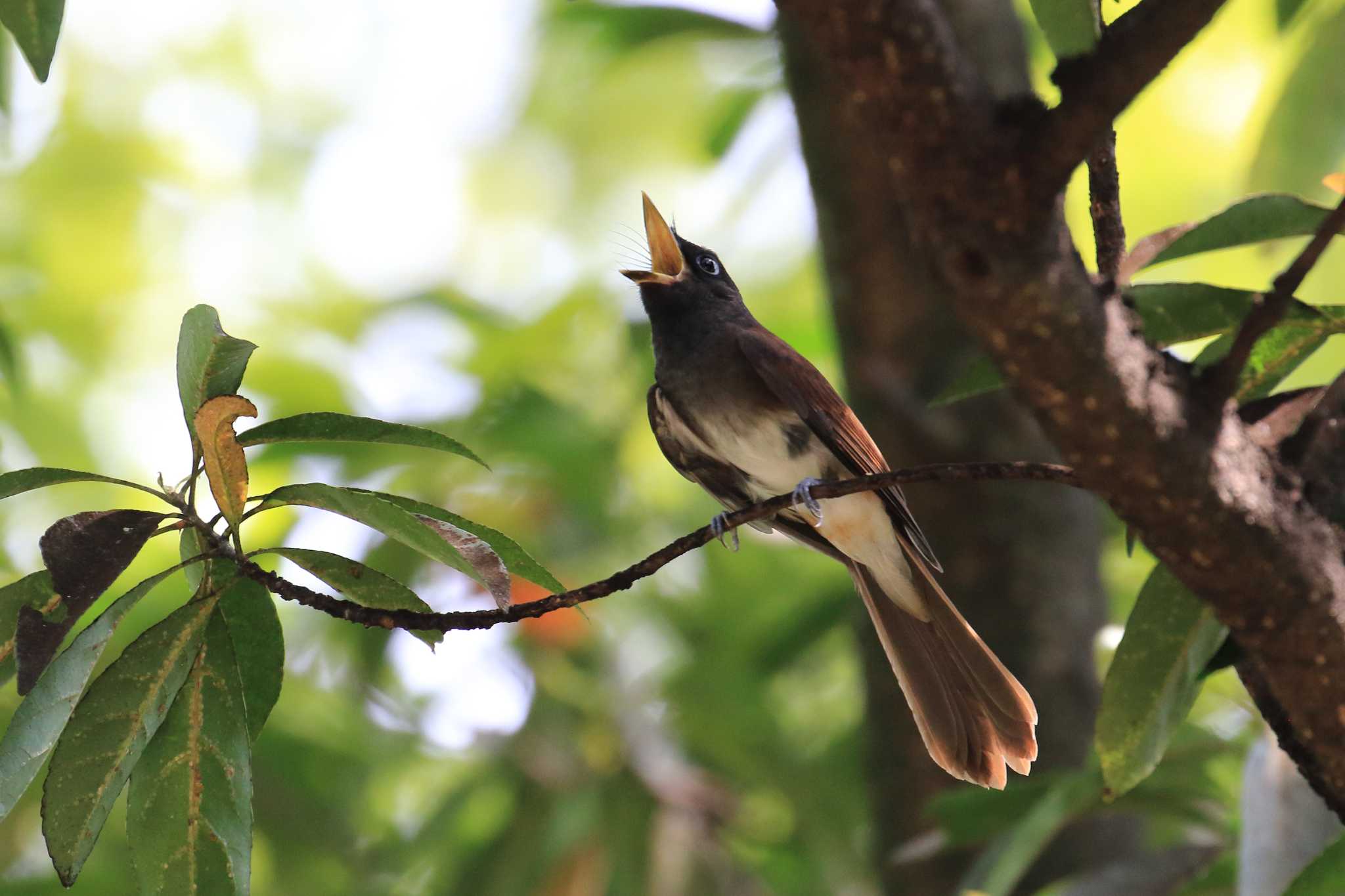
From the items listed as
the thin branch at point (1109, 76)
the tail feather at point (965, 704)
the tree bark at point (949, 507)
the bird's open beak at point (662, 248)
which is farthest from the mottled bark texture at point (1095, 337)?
the tree bark at point (949, 507)

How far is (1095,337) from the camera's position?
1.42m

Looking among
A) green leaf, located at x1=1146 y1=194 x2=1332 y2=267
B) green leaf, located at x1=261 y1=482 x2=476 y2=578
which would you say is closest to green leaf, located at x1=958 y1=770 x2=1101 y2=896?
green leaf, located at x1=1146 y1=194 x2=1332 y2=267

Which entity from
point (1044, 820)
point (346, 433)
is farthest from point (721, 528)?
point (1044, 820)

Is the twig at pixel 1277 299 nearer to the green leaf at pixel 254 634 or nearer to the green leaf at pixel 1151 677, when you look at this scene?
the green leaf at pixel 1151 677

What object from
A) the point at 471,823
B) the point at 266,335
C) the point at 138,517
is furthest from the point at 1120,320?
the point at 266,335

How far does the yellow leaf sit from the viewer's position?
1.70 metres

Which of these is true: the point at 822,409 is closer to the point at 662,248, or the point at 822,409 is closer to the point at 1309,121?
the point at 662,248

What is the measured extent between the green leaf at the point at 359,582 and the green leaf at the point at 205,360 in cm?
25

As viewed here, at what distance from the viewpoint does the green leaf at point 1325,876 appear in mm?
2039

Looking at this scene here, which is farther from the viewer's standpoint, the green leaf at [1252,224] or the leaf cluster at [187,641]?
the green leaf at [1252,224]

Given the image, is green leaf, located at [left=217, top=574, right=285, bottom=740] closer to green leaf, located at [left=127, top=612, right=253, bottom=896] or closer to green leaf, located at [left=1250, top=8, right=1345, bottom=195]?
green leaf, located at [left=127, top=612, right=253, bottom=896]

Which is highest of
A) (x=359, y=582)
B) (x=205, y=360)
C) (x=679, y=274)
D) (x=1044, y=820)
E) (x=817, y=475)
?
(x=679, y=274)

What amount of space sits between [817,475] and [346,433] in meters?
1.64

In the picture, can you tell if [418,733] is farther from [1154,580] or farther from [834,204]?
[1154,580]
